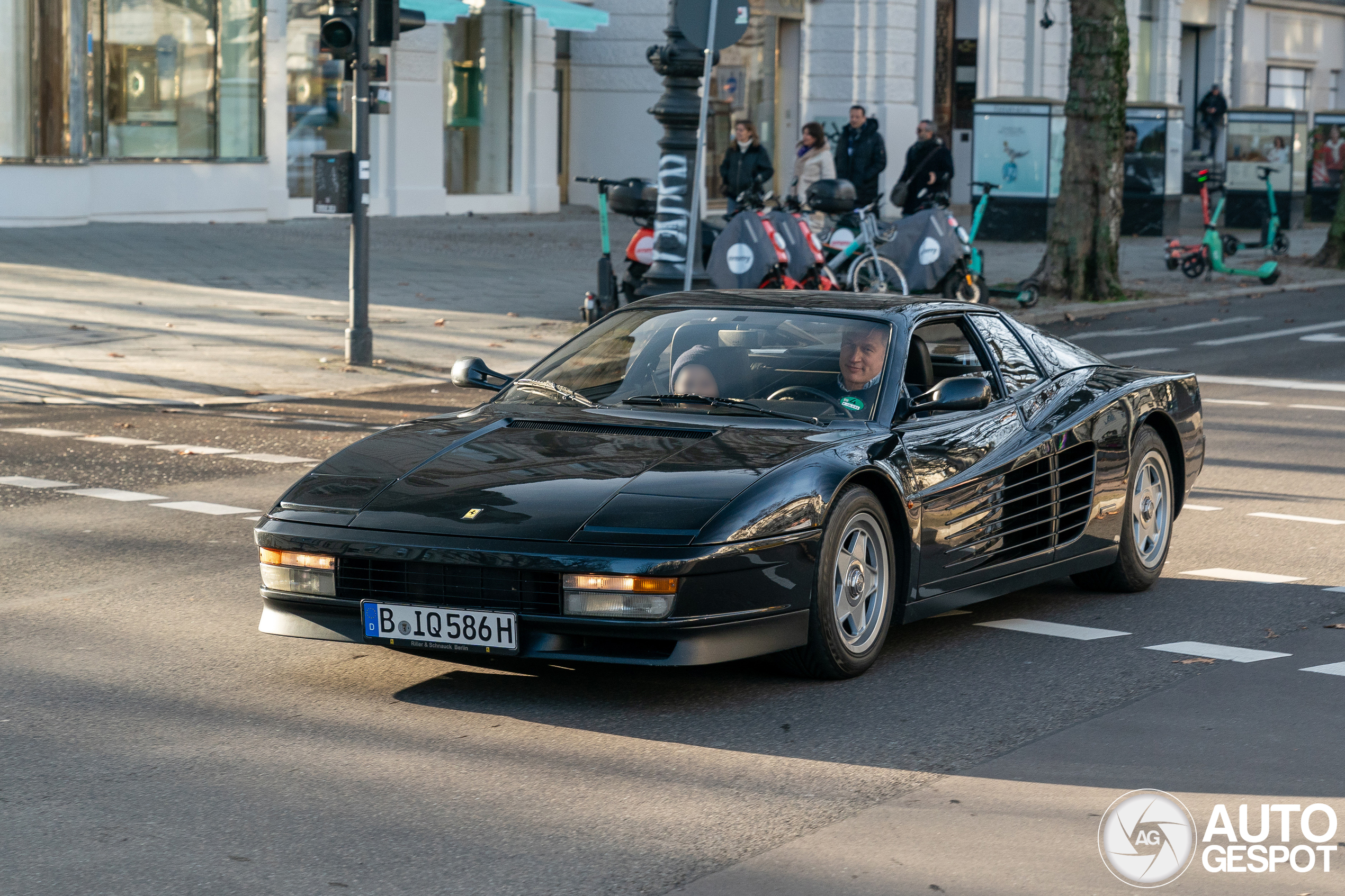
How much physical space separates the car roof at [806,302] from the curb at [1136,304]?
11966 millimetres

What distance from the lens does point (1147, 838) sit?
461 cm

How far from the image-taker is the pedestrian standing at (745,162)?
21.1 metres

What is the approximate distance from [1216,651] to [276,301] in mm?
14111

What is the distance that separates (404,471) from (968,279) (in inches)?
550

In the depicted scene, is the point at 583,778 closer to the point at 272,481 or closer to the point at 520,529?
the point at 520,529

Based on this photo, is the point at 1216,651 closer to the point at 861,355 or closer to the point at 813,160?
the point at 861,355

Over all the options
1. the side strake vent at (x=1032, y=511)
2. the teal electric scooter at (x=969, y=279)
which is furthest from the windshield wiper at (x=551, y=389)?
the teal electric scooter at (x=969, y=279)

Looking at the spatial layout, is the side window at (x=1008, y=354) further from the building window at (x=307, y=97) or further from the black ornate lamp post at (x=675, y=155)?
the building window at (x=307, y=97)

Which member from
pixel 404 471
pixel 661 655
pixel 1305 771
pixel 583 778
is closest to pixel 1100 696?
pixel 1305 771

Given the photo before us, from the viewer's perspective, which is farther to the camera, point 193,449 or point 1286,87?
point 1286,87

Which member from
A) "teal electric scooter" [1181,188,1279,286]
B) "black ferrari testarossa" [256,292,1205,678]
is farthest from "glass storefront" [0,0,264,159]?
"black ferrari testarossa" [256,292,1205,678]

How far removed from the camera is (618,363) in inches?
271

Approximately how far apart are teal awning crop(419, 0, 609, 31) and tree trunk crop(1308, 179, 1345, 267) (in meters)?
12.2

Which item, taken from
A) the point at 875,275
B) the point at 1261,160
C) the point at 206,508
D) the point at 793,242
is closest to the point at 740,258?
the point at 793,242
